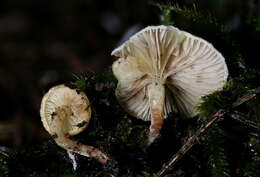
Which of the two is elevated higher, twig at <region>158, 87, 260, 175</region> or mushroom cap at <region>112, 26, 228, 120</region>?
mushroom cap at <region>112, 26, 228, 120</region>

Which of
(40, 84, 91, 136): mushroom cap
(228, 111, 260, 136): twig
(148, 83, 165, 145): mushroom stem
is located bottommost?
(228, 111, 260, 136): twig

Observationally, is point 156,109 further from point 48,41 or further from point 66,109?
point 48,41

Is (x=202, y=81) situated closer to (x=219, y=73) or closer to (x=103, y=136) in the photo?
(x=219, y=73)

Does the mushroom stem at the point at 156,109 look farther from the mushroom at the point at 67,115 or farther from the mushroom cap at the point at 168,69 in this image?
the mushroom at the point at 67,115

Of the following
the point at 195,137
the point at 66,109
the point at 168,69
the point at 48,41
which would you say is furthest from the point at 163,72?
the point at 48,41

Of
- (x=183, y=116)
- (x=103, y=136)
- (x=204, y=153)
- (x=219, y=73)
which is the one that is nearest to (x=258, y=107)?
(x=219, y=73)

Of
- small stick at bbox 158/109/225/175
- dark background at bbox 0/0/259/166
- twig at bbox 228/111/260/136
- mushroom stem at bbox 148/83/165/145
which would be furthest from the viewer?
dark background at bbox 0/0/259/166

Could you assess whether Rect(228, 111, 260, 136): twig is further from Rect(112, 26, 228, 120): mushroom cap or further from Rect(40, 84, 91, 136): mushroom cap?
Rect(40, 84, 91, 136): mushroom cap

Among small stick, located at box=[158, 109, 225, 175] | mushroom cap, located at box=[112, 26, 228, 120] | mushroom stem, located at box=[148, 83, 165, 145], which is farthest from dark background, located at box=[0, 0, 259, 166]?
small stick, located at box=[158, 109, 225, 175]
